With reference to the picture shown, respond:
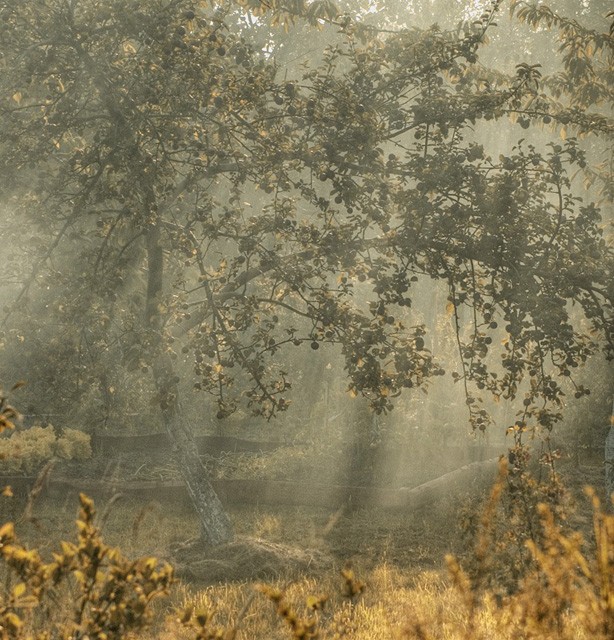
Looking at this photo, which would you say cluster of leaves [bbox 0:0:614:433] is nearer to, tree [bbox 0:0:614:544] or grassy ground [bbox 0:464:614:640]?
tree [bbox 0:0:614:544]

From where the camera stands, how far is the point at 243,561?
10.6 m

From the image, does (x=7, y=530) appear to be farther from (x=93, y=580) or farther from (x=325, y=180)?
(x=325, y=180)

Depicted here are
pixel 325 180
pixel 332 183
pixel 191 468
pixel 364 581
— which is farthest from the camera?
pixel 191 468

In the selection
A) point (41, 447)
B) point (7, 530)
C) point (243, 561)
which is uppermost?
point (41, 447)

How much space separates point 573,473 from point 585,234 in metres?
8.87

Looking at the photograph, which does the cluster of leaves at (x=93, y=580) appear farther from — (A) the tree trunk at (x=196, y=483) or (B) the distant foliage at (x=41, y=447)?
(B) the distant foliage at (x=41, y=447)

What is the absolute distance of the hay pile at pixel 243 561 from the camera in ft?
33.9

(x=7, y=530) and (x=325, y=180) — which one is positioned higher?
(x=325, y=180)

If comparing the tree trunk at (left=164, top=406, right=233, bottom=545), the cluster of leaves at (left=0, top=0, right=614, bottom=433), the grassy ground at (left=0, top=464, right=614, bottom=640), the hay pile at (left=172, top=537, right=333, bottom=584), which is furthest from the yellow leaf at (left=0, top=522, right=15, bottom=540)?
the tree trunk at (left=164, top=406, right=233, bottom=545)

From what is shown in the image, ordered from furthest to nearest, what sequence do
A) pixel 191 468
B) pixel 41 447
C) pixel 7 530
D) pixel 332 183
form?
pixel 41 447 → pixel 191 468 → pixel 332 183 → pixel 7 530

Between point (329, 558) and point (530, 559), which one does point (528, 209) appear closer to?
point (530, 559)

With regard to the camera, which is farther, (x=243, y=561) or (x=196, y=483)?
(x=196, y=483)

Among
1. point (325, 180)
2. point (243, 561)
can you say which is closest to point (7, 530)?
point (325, 180)

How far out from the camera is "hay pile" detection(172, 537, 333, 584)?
1034 centimetres
